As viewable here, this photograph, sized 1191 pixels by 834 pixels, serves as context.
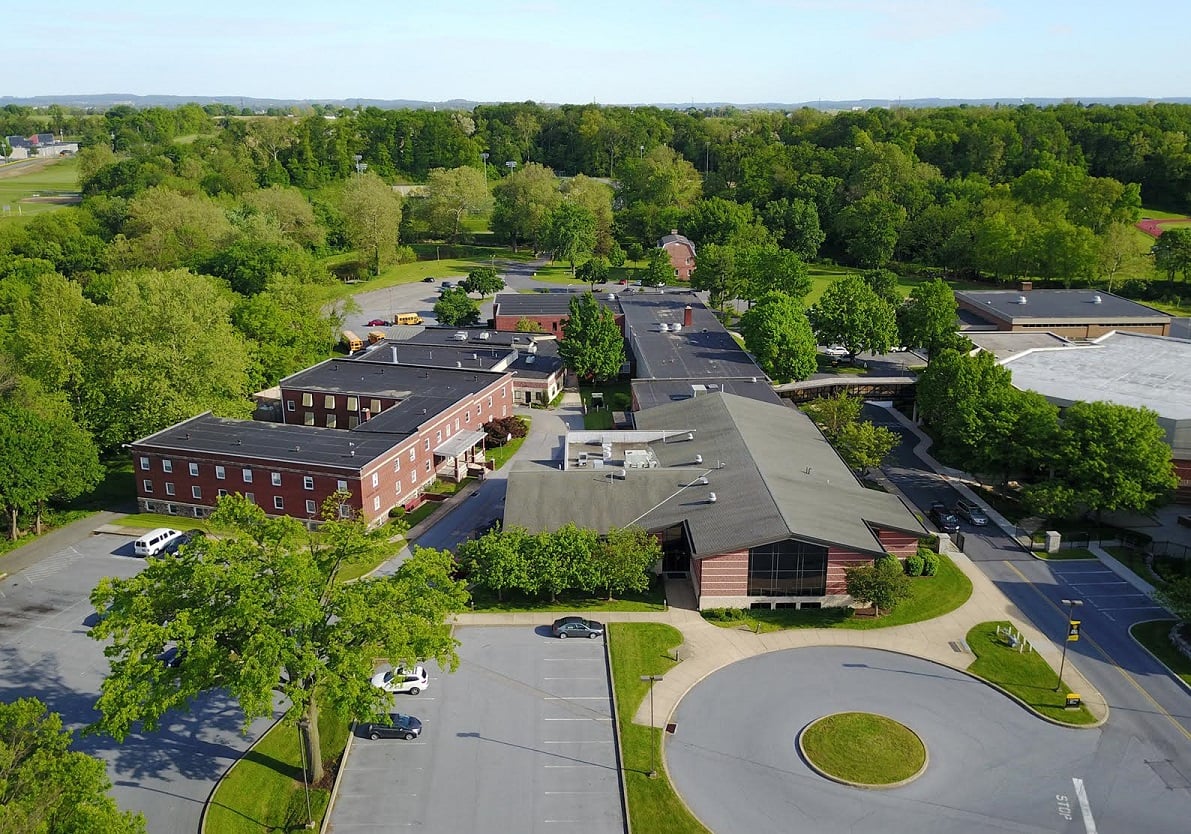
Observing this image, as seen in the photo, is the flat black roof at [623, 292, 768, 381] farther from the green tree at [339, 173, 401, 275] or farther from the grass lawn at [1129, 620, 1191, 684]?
the green tree at [339, 173, 401, 275]

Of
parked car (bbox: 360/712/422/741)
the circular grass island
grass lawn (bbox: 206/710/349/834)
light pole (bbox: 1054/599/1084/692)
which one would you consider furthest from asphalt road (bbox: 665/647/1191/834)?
grass lawn (bbox: 206/710/349/834)

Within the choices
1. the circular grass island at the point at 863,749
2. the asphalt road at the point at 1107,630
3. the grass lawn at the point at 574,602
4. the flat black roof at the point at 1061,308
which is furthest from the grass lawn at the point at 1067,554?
the flat black roof at the point at 1061,308

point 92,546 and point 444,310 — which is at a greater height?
point 444,310

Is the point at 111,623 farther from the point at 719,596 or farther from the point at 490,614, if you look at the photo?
the point at 719,596

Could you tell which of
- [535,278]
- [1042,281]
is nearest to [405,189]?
[535,278]

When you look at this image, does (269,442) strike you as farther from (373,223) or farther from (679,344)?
(373,223)

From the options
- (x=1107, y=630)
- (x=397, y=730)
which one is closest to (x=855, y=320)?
(x=1107, y=630)

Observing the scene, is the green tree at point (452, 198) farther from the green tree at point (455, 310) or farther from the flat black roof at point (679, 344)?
the flat black roof at point (679, 344)
